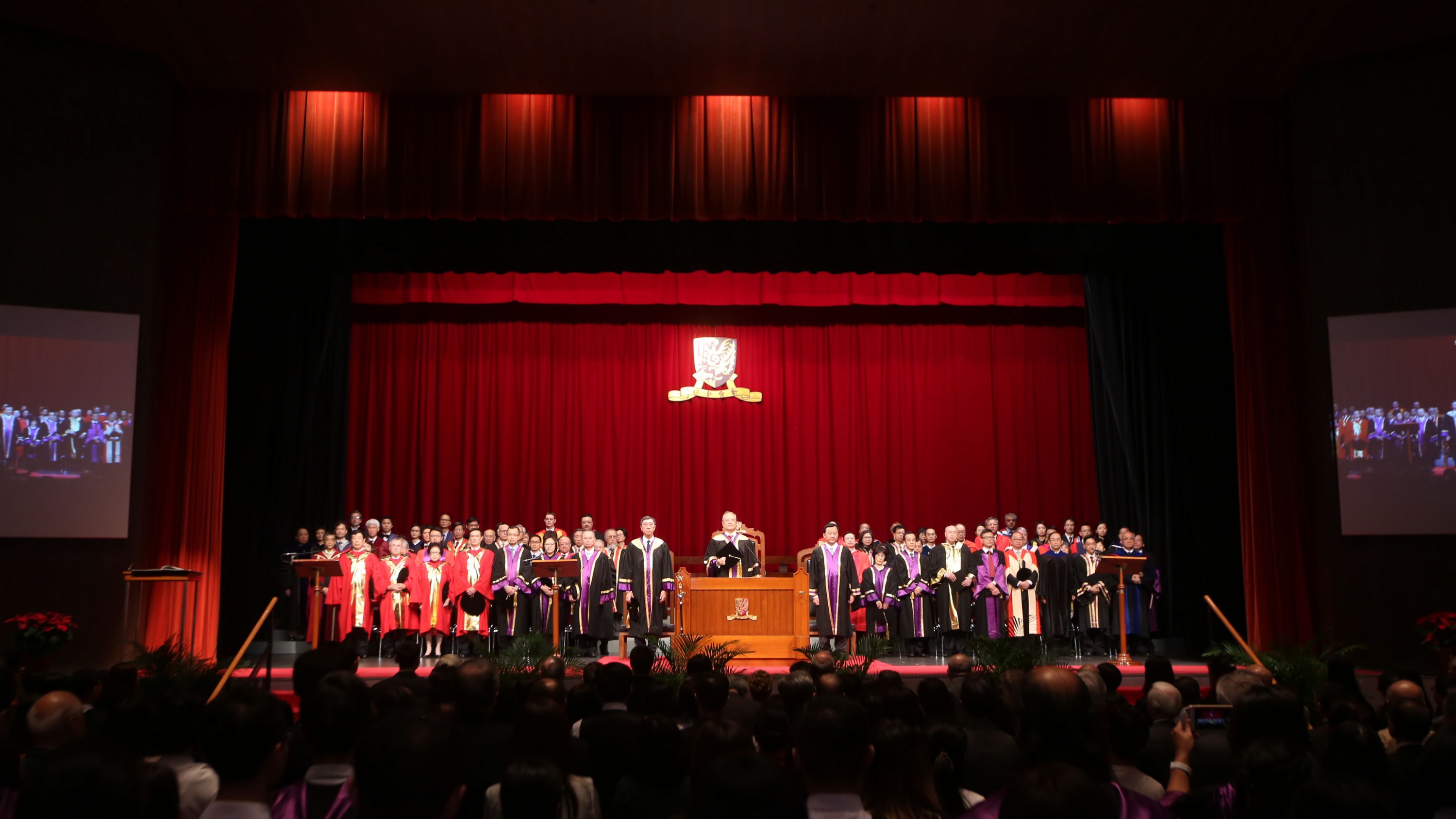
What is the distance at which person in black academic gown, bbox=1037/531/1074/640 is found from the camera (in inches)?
496

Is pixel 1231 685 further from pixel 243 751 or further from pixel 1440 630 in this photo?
pixel 1440 630

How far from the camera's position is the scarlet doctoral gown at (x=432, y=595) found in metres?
12.1

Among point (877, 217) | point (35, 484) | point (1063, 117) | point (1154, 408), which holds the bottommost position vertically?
point (35, 484)

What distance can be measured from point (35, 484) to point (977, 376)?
11.6 m

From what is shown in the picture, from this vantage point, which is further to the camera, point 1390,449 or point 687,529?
point 687,529

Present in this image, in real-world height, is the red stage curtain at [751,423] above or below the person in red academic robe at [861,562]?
above

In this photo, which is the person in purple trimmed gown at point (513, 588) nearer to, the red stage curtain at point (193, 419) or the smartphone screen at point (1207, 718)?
the red stage curtain at point (193, 419)

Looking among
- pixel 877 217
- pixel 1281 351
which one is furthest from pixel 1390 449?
pixel 877 217

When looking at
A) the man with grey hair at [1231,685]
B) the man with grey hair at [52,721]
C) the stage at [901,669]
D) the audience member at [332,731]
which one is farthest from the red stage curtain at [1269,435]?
the man with grey hair at [52,721]

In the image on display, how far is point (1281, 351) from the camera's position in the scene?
35.5ft

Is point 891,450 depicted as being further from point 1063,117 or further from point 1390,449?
point 1390,449

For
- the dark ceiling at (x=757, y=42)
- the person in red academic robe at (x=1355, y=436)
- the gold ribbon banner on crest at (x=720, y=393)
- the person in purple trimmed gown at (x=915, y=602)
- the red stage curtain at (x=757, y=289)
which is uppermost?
the dark ceiling at (x=757, y=42)

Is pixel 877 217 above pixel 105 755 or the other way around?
above

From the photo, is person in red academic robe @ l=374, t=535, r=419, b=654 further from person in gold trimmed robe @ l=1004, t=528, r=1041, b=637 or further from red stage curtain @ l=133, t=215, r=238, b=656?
person in gold trimmed robe @ l=1004, t=528, r=1041, b=637
